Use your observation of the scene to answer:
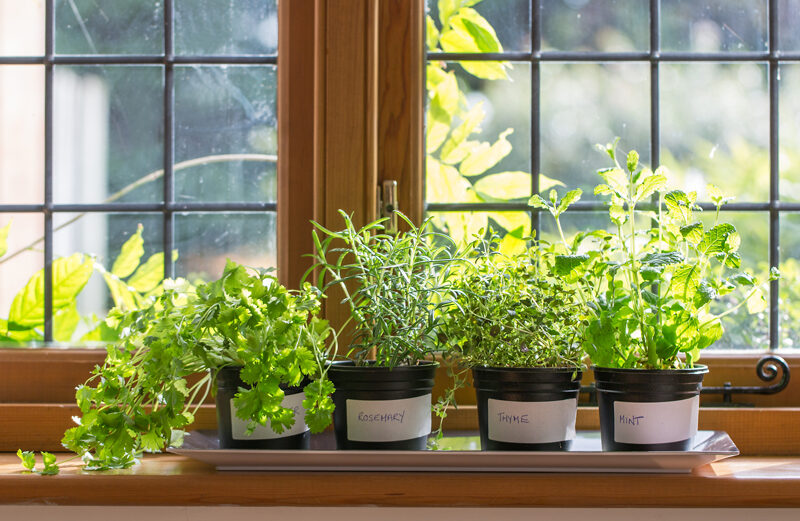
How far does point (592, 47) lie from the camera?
1.33 meters

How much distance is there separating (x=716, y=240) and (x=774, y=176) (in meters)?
0.45

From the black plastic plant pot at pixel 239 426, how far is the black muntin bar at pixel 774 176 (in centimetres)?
92

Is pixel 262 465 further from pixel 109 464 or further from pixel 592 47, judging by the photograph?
pixel 592 47

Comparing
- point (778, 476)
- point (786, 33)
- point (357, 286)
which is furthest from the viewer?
A: point (786, 33)

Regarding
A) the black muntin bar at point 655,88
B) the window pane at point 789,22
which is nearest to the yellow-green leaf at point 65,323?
the black muntin bar at point 655,88

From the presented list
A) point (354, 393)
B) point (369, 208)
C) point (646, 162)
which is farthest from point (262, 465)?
point (646, 162)

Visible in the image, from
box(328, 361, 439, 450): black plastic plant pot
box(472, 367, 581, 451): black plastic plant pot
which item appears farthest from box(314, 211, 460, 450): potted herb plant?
box(472, 367, 581, 451): black plastic plant pot

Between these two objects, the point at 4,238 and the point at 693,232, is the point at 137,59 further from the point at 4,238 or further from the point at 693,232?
the point at 693,232

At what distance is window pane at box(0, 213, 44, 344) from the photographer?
1.36m

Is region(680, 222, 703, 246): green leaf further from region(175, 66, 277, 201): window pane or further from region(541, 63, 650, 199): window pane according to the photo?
region(175, 66, 277, 201): window pane

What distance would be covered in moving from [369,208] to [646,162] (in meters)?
0.55

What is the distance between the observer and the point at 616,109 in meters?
1.33

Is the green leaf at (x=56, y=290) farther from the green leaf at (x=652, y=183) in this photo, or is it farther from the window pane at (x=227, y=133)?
the green leaf at (x=652, y=183)

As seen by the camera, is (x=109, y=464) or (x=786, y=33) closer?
(x=109, y=464)
